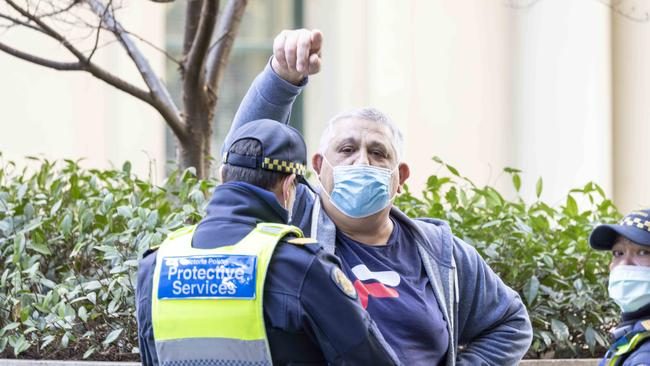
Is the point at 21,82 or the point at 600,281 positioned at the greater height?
the point at 21,82

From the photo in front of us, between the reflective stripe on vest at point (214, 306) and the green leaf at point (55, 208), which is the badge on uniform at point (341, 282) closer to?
the reflective stripe on vest at point (214, 306)

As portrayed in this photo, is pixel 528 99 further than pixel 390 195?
Yes

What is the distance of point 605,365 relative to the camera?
3.60 metres

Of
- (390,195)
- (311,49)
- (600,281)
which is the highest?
(311,49)

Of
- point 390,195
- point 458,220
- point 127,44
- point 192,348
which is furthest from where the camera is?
point 127,44

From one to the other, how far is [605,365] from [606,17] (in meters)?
7.11

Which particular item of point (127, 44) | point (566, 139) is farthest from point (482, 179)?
point (127, 44)

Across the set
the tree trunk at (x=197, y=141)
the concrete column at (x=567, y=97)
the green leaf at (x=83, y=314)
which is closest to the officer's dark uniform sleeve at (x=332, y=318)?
the green leaf at (x=83, y=314)

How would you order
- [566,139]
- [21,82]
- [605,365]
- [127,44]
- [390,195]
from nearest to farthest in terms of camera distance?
[605,365] → [390,195] → [127,44] → [21,82] → [566,139]

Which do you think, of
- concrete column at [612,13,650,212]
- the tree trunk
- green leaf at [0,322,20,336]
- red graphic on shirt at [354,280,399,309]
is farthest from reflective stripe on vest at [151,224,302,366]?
concrete column at [612,13,650,212]

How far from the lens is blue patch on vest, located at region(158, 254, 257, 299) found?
2961 mm

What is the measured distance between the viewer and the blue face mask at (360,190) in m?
3.89

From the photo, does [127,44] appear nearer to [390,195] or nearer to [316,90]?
[390,195]

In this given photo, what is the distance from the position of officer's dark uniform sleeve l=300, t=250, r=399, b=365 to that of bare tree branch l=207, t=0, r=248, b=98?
368cm
